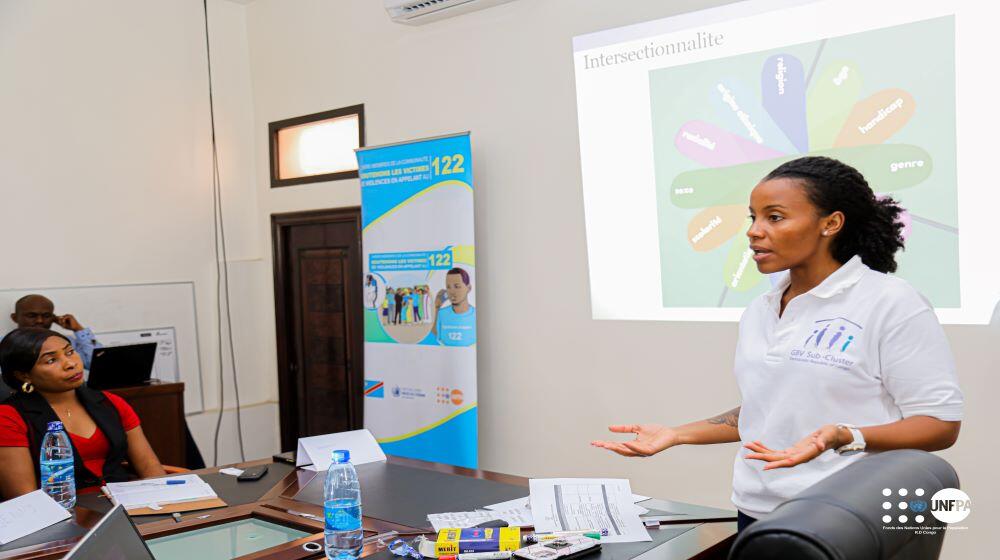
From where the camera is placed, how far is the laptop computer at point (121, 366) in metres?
4.25

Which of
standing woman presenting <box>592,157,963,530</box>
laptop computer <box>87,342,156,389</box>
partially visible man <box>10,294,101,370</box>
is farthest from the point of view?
partially visible man <box>10,294,101,370</box>

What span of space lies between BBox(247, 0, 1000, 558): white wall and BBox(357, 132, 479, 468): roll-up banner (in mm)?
263

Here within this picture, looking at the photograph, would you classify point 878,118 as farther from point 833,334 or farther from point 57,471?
point 57,471

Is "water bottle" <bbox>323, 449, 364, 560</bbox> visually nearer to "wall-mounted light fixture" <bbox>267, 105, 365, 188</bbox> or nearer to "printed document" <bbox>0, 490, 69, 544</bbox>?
"printed document" <bbox>0, 490, 69, 544</bbox>

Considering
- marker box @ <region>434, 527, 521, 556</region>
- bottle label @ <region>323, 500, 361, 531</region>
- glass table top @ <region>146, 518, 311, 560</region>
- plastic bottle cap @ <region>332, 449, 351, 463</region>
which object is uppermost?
plastic bottle cap @ <region>332, 449, 351, 463</region>

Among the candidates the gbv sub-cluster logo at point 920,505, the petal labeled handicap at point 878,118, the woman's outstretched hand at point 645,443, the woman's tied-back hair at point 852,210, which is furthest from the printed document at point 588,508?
the petal labeled handicap at point 878,118

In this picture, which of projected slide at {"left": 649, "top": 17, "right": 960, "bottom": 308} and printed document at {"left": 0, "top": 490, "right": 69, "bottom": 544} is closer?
A: printed document at {"left": 0, "top": 490, "right": 69, "bottom": 544}

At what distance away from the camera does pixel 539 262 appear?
14.4 ft

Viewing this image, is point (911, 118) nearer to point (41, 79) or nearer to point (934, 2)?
point (934, 2)

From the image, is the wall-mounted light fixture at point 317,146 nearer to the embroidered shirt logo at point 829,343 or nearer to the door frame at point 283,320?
the door frame at point 283,320

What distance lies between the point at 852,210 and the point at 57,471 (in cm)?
225

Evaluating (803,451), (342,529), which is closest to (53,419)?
(342,529)

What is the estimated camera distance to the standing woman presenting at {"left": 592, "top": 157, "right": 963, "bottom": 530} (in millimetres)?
1520

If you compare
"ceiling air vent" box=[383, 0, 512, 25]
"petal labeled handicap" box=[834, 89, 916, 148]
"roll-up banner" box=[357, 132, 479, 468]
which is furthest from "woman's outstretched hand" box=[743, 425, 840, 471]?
"ceiling air vent" box=[383, 0, 512, 25]
